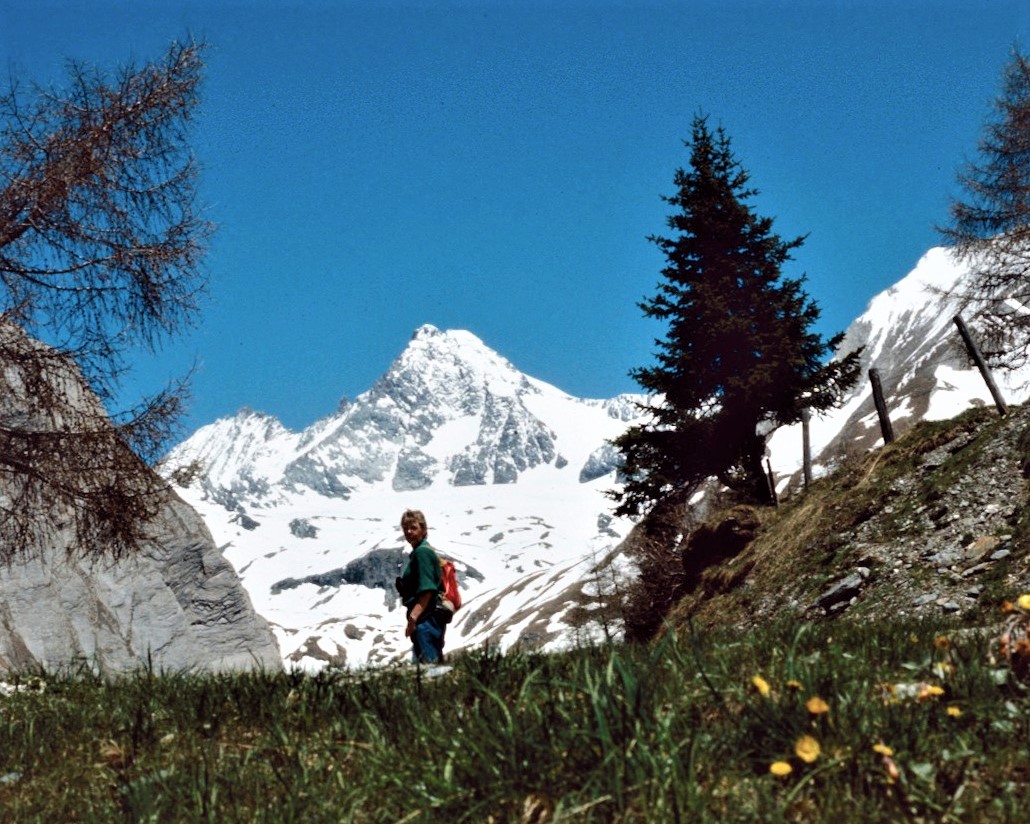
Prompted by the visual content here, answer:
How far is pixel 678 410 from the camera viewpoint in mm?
27922

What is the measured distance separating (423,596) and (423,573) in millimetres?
292

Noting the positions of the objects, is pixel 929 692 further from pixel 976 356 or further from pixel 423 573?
pixel 976 356

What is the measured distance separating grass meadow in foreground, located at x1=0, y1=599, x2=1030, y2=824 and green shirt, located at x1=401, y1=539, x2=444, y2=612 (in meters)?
5.53

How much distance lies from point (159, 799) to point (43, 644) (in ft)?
50.0

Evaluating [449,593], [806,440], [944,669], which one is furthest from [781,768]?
[806,440]

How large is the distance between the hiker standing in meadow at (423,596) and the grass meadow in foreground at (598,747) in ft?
18.2

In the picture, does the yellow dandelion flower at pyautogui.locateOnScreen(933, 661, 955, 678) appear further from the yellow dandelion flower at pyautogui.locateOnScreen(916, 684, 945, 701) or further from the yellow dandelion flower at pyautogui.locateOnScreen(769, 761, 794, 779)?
the yellow dandelion flower at pyautogui.locateOnScreen(769, 761, 794, 779)

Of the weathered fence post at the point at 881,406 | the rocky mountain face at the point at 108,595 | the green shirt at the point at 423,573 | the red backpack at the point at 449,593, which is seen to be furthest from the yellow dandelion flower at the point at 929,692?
the weathered fence post at the point at 881,406

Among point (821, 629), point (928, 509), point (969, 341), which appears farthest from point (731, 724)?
point (969, 341)

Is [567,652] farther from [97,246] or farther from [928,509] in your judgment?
[928,509]

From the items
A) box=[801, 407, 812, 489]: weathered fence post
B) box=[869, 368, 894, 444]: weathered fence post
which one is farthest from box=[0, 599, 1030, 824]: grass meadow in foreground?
box=[801, 407, 812, 489]: weathered fence post

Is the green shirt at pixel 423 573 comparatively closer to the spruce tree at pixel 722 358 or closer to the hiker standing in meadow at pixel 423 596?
the hiker standing in meadow at pixel 423 596

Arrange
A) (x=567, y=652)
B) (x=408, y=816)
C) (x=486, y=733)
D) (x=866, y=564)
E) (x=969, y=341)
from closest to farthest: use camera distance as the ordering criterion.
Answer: (x=408, y=816), (x=486, y=733), (x=567, y=652), (x=866, y=564), (x=969, y=341)

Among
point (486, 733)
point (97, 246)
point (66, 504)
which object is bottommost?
point (486, 733)
